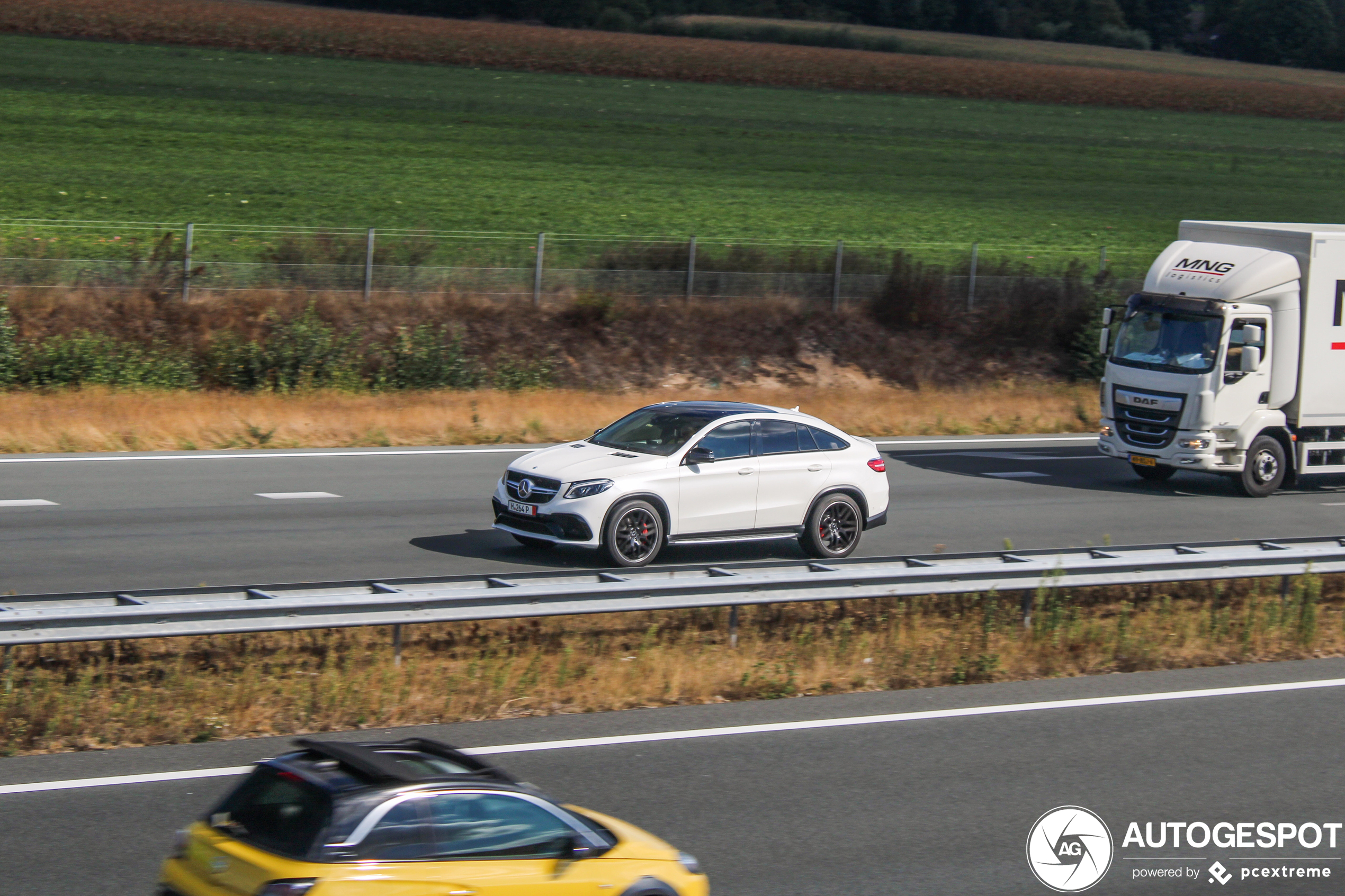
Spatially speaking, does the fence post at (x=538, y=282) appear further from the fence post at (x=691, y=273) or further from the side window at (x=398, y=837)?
the side window at (x=398, y=837)

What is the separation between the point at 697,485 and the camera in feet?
50.2

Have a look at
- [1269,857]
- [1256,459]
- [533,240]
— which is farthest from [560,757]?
[533,240]

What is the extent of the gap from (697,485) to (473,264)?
17.2 metres

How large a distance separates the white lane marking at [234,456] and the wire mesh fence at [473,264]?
25.0 feet

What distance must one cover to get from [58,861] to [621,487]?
311 inches

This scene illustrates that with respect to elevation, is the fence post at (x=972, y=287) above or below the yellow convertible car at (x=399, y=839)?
above

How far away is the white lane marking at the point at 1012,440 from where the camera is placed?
2620 centimetres

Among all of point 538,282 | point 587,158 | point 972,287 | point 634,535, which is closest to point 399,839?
point 634,535

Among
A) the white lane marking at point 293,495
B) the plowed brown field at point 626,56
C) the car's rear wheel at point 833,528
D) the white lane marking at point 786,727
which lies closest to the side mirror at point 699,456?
the car's rear wheel at point 833,528

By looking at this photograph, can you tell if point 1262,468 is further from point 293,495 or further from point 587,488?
point 293,495

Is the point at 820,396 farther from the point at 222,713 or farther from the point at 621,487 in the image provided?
the point at 222,713

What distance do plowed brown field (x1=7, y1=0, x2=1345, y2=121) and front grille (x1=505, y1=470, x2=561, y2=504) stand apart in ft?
144

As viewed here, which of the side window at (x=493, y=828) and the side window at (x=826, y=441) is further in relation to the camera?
the side window at (x=826, y=441)

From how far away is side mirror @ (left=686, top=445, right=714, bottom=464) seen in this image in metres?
15.3
